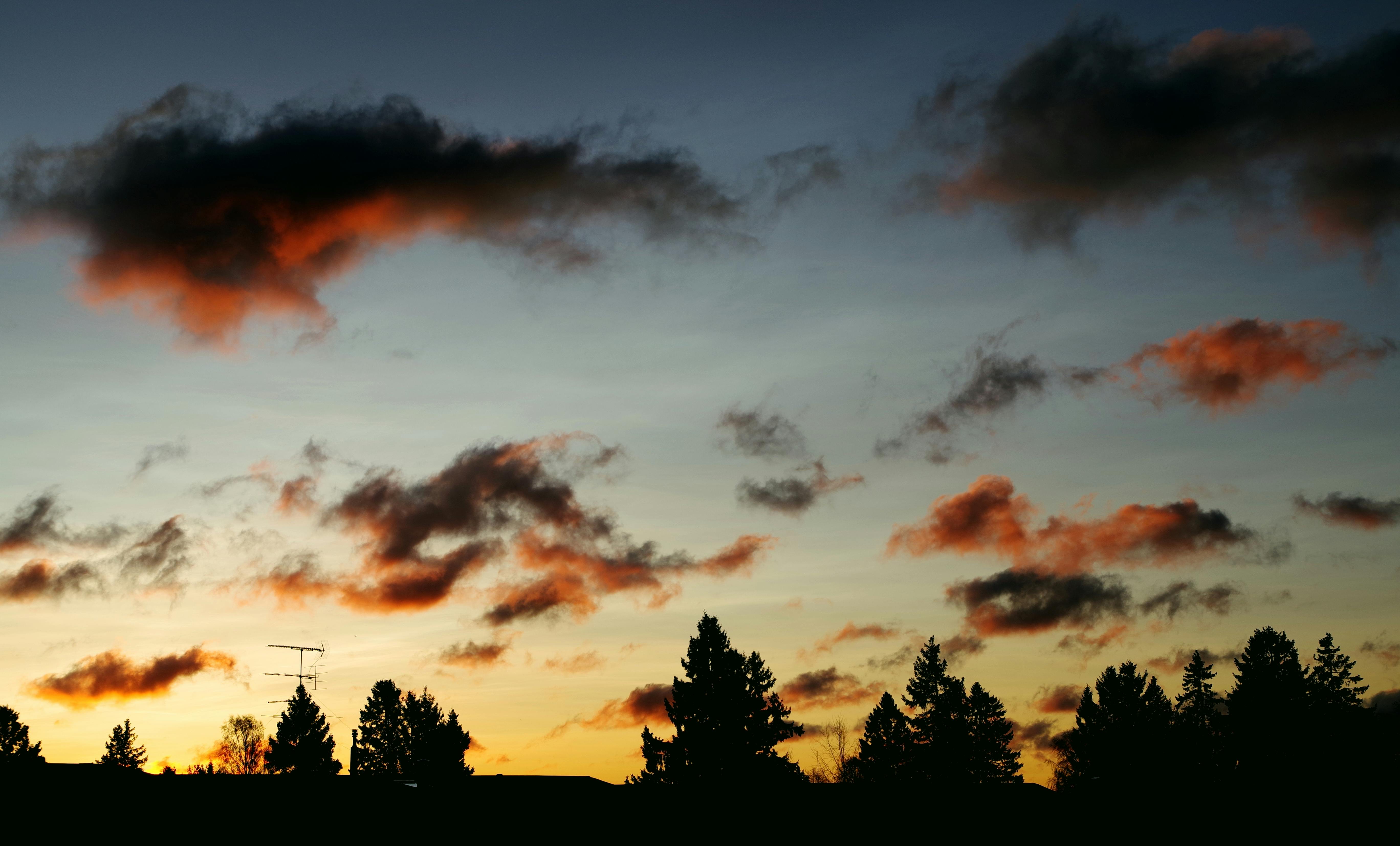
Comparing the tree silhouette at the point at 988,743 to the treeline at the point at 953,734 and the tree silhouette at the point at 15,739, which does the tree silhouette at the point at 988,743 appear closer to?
the treeline at the point at 953,734

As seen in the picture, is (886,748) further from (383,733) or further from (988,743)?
(383,733)

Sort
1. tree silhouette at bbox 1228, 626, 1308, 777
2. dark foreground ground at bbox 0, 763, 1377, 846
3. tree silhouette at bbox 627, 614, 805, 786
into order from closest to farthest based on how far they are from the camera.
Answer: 1. dark foreground ground at bbox 0, 763, 1377, 846
2. tree silhouette at bbox 627, 614, 805, 786
3. tree silhouette at bbox 1228, 626, 1308, 777

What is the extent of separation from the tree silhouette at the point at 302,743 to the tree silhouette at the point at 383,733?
2.71 metres

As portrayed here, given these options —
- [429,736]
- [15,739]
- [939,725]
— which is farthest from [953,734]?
[15,739]

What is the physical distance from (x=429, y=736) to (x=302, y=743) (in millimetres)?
9947

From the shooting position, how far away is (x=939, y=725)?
75000mm

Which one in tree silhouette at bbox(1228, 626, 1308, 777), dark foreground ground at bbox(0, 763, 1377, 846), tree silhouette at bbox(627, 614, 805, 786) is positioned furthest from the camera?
tree silhouette at bbox(1228, 626, 1308, 777)

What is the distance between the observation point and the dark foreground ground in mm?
27938

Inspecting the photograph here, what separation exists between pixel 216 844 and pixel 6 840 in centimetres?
442

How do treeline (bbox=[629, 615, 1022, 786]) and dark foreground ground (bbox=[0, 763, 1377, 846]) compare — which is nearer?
dark foreground ground (bbox=[0, 763, 1377, 846])

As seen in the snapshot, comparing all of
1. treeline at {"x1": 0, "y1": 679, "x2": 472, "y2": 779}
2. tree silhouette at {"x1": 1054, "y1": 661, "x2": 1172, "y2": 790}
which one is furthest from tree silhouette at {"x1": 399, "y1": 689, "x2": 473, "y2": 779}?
tree silhouette at {"x1": 1054, "y1": 661, "x2": 1172, "y2": 790}

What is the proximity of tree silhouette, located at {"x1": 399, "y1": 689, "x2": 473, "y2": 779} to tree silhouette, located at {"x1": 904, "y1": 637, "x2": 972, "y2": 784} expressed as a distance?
3091cm

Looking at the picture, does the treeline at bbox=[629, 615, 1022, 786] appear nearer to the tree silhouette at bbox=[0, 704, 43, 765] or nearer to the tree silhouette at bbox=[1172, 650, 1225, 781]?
the tree silhouette at bbox=[1172, 650, 1225, 781]

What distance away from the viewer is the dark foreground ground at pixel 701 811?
2794 centimetres
